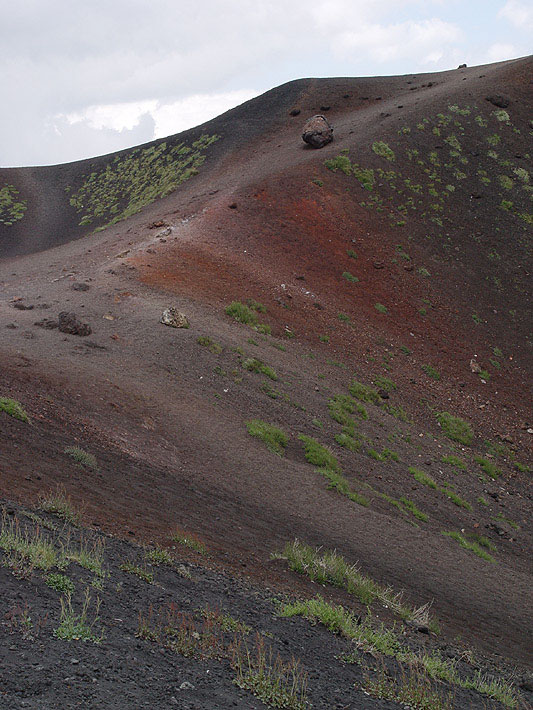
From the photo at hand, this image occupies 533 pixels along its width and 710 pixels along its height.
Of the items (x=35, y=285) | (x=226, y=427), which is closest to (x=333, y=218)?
(x=35, y=285)

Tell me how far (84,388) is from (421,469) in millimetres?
10168

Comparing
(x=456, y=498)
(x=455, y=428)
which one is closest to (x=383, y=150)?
(x=455, y=428)

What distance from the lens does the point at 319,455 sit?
50.0 ft

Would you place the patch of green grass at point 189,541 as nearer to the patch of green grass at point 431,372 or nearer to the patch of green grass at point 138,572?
the patch of green grass at point 138,572

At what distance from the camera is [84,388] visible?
13.5 metres

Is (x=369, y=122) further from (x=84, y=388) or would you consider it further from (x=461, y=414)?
(x=84, y=388)

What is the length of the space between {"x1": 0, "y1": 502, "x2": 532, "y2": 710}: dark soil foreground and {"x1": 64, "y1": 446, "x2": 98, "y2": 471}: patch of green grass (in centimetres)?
242

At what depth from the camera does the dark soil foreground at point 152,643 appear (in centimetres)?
485

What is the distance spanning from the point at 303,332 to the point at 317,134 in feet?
63.2

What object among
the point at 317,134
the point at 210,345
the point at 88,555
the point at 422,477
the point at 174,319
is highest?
the point at 317,134

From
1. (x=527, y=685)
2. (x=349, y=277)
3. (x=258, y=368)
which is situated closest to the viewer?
(x=527, y=685)

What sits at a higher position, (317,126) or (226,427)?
(317,126)

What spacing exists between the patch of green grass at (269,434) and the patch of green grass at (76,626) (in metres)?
9.12

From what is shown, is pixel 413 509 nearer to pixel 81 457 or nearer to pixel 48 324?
pixel 81 457
